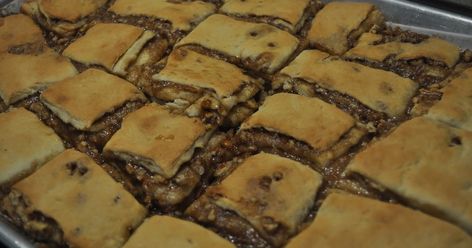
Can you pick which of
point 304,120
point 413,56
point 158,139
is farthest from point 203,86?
point 413,56

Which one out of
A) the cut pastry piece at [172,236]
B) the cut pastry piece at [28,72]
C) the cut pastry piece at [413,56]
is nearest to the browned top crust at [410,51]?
the cut pastry piece at [413,56]

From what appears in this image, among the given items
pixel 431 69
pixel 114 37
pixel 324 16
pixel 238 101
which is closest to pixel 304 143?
pixel 238 101

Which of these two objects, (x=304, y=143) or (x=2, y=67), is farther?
(x=2, y=67)

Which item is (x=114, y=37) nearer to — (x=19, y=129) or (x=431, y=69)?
(x=19, y=129)

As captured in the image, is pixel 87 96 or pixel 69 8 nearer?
pixel 87 96

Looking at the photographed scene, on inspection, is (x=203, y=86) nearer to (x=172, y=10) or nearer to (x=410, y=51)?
(x=172, y=10)

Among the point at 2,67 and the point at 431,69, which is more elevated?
the point at 431,69
